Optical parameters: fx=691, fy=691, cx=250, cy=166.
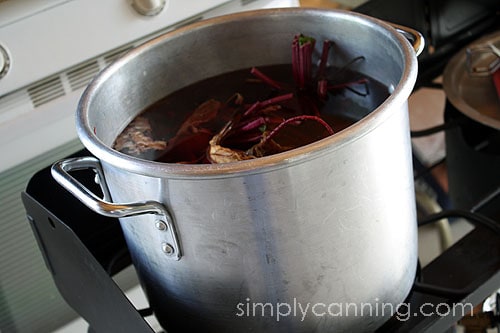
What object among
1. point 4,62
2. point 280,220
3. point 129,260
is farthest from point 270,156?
point 4,62

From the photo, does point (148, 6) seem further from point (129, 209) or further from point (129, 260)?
point (129, 209)

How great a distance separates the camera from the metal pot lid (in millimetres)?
870

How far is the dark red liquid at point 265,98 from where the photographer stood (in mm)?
676

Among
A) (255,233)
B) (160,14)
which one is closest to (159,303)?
(255,233)

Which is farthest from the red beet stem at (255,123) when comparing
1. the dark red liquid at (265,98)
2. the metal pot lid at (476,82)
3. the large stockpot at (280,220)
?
the metal pot lid at (476,82)

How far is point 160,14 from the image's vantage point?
37.4 inches

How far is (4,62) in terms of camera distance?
856 millimetres

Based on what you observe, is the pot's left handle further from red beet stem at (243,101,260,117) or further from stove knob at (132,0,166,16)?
stove knob at (132,0,166,16)

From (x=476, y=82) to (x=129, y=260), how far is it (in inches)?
20.1

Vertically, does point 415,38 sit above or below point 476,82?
above

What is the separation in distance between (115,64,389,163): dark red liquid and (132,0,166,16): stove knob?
20 centimetres

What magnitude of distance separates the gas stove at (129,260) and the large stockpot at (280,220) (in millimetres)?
39

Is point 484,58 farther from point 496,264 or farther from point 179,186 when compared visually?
point 179,186

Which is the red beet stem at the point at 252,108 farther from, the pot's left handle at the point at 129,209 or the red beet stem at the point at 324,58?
the pot's left handle at the point at 129,209
